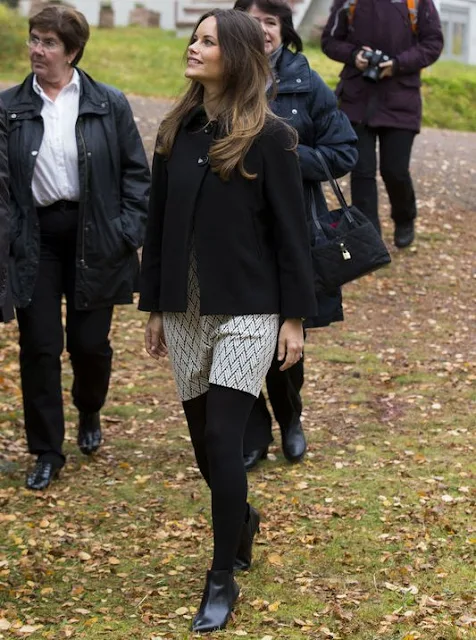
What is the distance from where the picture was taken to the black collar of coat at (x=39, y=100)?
6266 millimetres

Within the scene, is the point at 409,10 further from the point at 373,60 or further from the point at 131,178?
the point at 131,178

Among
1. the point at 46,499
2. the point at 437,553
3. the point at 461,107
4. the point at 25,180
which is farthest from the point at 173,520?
the point at 461,107

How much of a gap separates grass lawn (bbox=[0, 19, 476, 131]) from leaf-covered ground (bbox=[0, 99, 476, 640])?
1134cm

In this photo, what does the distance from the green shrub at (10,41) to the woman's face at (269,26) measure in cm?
1628

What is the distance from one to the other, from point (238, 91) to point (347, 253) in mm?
1089

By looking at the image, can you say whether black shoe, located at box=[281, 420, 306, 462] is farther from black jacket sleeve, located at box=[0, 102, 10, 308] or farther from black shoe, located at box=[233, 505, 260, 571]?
black jacket sleeve, located at box=[0, 102, 10, 308]

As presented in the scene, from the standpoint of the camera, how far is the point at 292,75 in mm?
6191

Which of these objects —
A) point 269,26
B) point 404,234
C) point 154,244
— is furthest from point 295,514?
point 404,234

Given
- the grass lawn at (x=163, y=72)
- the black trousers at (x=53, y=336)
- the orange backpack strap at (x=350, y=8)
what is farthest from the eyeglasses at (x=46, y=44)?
the grass lawn at (x=163, y=72)

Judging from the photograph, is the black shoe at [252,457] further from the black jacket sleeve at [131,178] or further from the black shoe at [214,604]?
the black shoe at [214,604]

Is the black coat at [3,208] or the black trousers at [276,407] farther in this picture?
the black trousers at [276,407]

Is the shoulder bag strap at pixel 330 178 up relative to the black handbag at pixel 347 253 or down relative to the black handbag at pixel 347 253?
up

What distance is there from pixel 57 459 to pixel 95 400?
0.47 metres

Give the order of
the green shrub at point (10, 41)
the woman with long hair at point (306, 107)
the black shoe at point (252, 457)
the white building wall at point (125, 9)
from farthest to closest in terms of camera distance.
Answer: the white building wall at point (125, 9)
the green shrub at point (10, 41)
the black shoe at point (252, 457)
the woman with long hair at point (306, 107)
